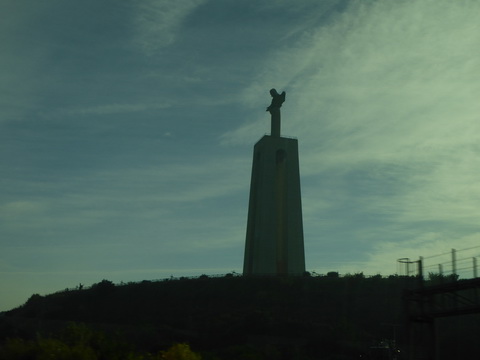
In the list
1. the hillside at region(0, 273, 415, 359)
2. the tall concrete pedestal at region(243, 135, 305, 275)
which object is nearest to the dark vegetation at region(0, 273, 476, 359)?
the hillside at region(0, 273, 415, 359)

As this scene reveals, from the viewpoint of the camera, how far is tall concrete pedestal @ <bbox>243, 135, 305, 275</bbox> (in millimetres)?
78875

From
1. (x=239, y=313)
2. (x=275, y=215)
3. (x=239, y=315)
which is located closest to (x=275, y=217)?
(x=275, y=215)

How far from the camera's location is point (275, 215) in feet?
260

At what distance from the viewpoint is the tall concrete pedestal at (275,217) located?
259 feet

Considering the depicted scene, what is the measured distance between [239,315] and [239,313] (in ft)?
1.69

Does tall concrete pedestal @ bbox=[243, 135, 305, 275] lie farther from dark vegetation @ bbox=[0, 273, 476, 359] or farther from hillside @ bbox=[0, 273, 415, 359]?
hillside @ bbox=[0, 273, 415, 359]

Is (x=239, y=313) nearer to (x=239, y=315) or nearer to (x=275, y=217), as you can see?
(x=239, y=315)

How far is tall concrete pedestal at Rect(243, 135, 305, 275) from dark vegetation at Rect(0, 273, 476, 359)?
2.86 meters

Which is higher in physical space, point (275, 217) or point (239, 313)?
point (275, 217)

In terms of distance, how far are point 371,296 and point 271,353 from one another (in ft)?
70.9

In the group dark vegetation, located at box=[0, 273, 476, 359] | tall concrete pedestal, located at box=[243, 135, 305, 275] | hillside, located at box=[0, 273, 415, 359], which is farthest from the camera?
tall concrete pedestal, located at box=[243, 135, 305, 275]

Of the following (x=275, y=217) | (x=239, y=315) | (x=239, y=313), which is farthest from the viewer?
(x=275, y=217)

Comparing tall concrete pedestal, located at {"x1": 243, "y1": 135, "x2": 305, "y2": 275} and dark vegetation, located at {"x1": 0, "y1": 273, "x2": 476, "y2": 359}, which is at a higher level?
tall concrete pedestal, located at {"x1": 243, "y1": 135, "x2": 305, "y2": 275}

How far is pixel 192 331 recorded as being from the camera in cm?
6756
